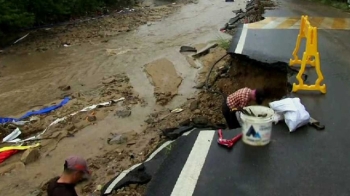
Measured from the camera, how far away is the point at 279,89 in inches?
323

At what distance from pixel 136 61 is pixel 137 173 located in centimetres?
962

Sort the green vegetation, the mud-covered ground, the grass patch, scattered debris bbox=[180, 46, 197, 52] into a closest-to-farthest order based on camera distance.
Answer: the mud-covered ground
scattered debris bbox=[180, 46, 197, 52]
the grass patch
the green vegetation

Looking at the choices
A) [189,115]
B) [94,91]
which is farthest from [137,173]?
[94,91]

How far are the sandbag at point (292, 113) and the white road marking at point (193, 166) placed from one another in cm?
102

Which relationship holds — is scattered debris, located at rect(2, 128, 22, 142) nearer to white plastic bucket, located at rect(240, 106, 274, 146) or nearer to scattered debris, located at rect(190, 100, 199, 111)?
scattered debris, located at rect(190, 100, 199, 111)

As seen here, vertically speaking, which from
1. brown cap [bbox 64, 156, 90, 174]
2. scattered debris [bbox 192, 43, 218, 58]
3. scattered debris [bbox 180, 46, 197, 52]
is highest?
brown cap [bbox 64, 156, 90, 174]

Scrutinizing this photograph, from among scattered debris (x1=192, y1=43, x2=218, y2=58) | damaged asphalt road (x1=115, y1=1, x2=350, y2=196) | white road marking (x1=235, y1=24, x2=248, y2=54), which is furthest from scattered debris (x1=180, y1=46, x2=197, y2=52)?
damaged asphalt road (x1=115, y1=1, x2=350, y2=196)

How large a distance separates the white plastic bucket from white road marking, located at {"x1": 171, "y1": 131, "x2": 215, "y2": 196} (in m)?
0.53

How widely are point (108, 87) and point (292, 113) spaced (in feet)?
24.7

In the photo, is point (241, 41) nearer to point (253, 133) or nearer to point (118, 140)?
point (118, 140)

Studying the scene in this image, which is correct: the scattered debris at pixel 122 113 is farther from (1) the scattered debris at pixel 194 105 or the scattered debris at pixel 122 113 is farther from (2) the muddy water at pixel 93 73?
(1) the scattered debris at pixel 194 105

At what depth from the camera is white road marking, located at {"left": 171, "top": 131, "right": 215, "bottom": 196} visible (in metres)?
4.14

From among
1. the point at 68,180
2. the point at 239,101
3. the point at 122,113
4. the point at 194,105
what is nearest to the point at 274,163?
the point at 239,101

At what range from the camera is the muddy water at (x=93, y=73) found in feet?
27.1
